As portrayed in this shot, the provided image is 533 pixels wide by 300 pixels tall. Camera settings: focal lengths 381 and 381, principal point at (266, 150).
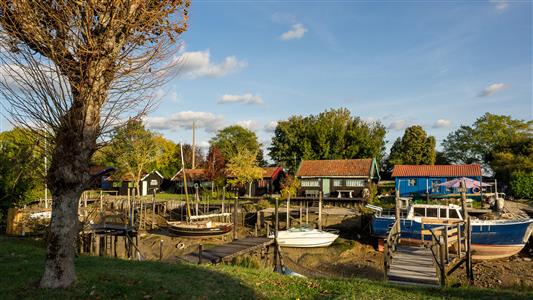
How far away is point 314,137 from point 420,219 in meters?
35.9

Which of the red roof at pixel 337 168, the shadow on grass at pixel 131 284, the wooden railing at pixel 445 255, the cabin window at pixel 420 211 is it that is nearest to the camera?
the shadow on grass at pixel 131 284

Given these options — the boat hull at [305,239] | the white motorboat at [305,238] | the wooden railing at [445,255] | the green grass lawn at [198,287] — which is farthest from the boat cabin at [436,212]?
the green grass lawn at [198,287]

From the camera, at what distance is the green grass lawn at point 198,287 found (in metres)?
7.86

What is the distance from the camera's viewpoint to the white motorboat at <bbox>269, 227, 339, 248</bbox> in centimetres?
2573

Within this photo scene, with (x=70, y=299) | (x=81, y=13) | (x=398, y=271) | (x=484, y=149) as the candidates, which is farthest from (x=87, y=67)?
(x=484, y=149)

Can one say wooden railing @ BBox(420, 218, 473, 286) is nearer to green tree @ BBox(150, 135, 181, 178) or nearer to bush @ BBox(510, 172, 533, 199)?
bush @ BBox(510, 172, 533, 199)

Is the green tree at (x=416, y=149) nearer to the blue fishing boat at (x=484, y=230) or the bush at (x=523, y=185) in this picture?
the bush at (x=523, y=185)

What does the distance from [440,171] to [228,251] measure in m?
32.2

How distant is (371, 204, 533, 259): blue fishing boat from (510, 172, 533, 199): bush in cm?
1995

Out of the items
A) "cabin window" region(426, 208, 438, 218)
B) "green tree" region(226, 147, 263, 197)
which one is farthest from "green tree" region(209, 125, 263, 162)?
"cabin window" region(426, 208, 438, 218)

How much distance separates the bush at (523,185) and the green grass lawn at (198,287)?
36.1 meters

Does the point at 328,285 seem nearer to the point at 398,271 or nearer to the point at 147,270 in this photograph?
the point at 147,270

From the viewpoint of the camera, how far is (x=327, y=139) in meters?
59.2

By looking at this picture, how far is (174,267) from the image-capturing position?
11.5m
